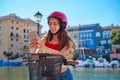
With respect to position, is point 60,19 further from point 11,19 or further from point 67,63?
point 11,19

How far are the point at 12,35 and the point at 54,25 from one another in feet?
129

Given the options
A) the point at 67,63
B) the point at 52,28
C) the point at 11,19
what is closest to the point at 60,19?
the point at 52,28

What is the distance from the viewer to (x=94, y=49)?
3747 cm

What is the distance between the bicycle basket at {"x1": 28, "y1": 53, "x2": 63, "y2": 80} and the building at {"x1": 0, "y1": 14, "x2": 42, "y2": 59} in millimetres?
38072

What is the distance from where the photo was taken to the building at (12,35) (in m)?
39.8

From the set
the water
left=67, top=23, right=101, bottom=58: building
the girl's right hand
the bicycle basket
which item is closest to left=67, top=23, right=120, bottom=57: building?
left=67, top=23, right=101, bottom=58: building

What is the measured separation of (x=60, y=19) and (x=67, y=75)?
319mm

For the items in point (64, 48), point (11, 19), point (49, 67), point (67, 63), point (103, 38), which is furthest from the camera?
point (11, 19)

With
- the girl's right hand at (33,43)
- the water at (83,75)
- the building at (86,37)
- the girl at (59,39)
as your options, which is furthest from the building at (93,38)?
the girl's right hand at (33,43)

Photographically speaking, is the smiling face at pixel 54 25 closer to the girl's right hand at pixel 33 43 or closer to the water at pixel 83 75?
the girl's right hand at pixel 33 43

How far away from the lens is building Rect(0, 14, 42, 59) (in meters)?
39.8

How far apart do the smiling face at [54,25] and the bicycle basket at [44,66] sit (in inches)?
13.2

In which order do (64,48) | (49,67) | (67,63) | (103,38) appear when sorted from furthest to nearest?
(103,38)
(64,48)
(67,63)
(49,67)

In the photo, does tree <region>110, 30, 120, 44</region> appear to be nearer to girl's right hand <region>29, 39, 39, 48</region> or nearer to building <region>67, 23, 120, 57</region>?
building <region>67, 23, 120, 57</region>
